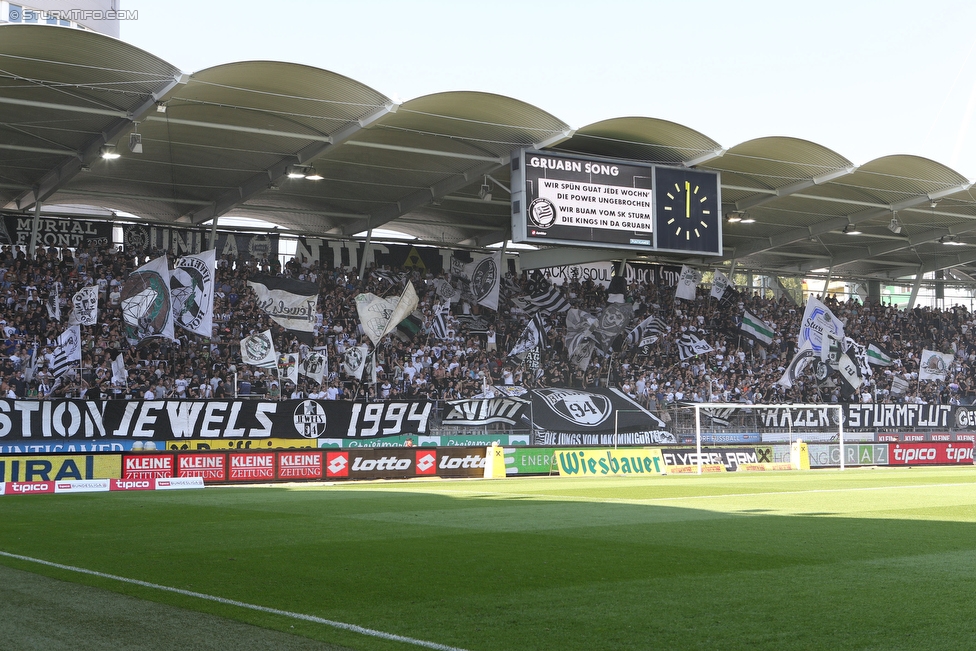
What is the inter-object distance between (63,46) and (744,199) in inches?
1004

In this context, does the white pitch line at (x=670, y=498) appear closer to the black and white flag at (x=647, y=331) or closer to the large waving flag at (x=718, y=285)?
the black and white flag at (x=647, y=331)

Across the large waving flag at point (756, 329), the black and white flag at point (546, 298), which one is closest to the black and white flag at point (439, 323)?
the black and white flag at point (546, 298)

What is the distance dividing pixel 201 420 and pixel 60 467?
658 centimetres

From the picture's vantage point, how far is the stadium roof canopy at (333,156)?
91.4 ft

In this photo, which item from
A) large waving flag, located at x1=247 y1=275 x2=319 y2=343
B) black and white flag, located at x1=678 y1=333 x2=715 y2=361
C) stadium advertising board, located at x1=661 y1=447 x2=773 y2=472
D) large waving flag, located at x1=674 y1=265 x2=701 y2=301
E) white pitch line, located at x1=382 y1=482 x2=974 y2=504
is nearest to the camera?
white pitch line, located at x1=382 y1=482 x2=974 y2=504

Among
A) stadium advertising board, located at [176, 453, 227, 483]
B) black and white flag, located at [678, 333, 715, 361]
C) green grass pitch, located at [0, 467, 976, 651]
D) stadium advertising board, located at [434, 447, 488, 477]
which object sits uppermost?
black and white flag, located at [678, 333, 715, 361]

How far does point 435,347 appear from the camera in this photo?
40000 mm

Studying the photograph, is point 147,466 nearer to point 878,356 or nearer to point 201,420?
point 201,420

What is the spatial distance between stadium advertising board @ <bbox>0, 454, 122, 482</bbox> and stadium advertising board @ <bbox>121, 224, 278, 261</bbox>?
14515 mm

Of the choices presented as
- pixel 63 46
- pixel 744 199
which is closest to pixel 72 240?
pixel 63 46

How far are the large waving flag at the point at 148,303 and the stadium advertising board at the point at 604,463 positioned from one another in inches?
515

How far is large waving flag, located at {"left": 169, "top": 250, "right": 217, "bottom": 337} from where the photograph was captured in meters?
31.3

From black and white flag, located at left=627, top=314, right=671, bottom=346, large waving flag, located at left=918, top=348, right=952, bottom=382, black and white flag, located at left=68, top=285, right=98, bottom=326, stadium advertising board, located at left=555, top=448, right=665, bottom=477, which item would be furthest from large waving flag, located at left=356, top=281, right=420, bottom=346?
large waving flag, located at left=918, top=348, right=952, bottom=382

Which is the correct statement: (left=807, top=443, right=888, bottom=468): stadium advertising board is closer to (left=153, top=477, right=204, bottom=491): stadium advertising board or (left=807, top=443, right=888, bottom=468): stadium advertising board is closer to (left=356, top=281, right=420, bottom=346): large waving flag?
(left=356, top=281, right=420, bottom=346): large waving flag
